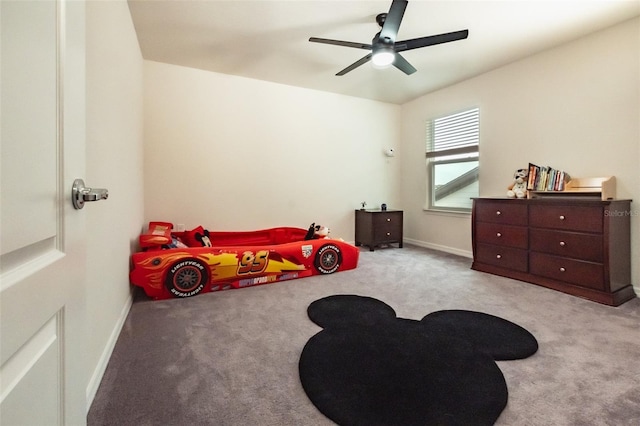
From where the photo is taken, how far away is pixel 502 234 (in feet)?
10.5

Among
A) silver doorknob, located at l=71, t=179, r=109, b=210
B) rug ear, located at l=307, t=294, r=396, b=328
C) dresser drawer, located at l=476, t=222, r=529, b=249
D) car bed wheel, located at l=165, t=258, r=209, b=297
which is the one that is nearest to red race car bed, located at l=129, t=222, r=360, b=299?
car bed wheel, located at l=165, t=258, r=209, b=297

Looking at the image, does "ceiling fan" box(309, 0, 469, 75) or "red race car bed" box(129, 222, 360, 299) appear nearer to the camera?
"ceiling fan" box(309, 0, 469, 75)

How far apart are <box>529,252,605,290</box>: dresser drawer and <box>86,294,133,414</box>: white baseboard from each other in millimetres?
3640

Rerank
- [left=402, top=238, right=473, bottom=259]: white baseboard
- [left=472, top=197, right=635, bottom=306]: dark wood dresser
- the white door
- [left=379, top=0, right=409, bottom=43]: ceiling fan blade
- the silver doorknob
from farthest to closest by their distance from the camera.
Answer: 1. [left=402, top=238, right=473, bottom=259]: white baseboard
2. [left=472, top=197, right=635, bottom=306]: dark wood dresser
3. [left=379, top=0, right=409, bottom=43]: ceiling fan blade
4. the silver doorknob
5. the white door

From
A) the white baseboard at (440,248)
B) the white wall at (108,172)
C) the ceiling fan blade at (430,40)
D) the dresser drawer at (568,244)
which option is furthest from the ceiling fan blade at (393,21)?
the white baseboard at (440,248)

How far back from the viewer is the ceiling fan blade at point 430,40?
7.77 feet

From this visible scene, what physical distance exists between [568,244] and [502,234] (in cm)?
61

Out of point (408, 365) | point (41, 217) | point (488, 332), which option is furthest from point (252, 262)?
point (41, 217)

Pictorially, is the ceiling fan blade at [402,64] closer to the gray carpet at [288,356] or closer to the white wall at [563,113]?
the white wall at [563,113]

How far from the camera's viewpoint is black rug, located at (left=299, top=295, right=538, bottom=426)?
1222mm

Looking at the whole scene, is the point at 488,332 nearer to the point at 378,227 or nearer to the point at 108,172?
the point at 108,172

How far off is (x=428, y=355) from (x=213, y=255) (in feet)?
6.63

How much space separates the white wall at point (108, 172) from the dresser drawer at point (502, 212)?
3633 mm

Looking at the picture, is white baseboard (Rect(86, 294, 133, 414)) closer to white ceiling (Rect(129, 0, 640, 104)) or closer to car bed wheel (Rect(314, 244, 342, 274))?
car bed wheel (Rect(314, 244, 342, 274))
